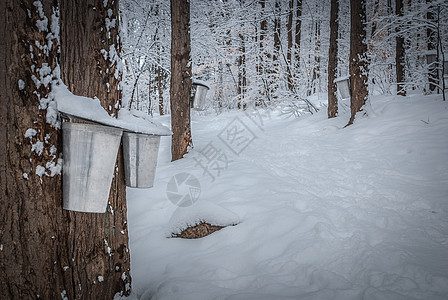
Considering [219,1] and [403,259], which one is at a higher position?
[219,1]

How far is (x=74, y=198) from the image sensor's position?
3.74 feet

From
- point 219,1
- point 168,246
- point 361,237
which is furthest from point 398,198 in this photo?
point 219,1

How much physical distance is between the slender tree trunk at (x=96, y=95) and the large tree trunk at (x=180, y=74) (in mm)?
2941

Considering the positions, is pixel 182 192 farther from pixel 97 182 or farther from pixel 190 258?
pixel 97 182

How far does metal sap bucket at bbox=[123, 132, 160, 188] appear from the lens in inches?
53.4

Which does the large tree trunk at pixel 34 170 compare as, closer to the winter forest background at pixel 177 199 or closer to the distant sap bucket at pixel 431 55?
the winter forest background at pixel 177 199

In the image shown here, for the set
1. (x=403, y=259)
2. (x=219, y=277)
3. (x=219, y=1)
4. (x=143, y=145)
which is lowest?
(x=219, y=277)

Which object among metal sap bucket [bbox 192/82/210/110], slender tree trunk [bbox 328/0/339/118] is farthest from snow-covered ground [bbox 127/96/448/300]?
slender tree trunk [bbox 328/0/339/118]

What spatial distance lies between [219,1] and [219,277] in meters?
6.66

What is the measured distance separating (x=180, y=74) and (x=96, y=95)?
3.18m

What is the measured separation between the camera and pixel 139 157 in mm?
1382

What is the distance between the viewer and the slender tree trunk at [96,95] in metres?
1.24

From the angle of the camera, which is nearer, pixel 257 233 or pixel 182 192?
pixel 257 233

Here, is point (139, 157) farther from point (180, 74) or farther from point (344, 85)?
point (344, 85)
